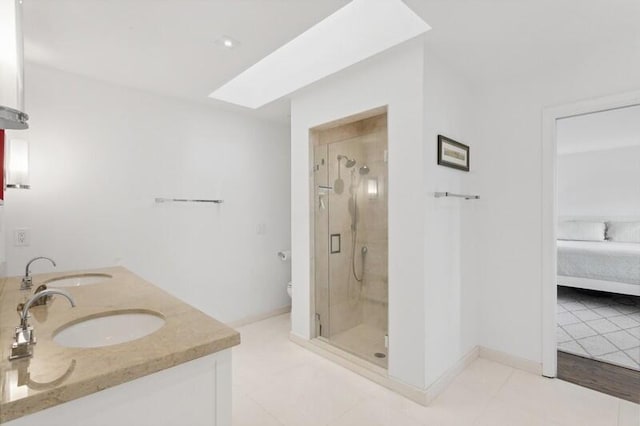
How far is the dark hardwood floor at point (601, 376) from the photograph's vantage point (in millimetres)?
2145

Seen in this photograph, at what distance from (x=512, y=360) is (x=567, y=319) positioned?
1546 mm

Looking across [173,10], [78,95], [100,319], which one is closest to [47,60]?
[78,95]

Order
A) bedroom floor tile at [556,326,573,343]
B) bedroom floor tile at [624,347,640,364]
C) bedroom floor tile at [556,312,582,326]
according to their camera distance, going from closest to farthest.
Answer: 1. bedroom floor tile at [624,347,640,364]
2. bedroom floor tile at [556,326,573,343]
3. bedroom floor tile at [556,312,582,326]

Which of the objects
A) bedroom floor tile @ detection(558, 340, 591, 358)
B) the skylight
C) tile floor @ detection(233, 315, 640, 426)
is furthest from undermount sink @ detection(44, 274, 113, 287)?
bedroom floor tile @ detection(558, 340, 591, 358)

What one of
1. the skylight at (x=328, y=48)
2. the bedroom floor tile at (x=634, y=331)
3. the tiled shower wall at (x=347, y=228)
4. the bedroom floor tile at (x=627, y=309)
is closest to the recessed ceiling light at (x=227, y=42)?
the skylight at (x=328, y=48)

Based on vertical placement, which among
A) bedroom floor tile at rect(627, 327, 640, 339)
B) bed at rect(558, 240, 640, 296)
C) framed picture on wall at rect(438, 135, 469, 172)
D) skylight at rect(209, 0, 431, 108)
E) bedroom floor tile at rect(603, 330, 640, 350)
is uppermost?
skylight at rect(209, 0, 431, 108)

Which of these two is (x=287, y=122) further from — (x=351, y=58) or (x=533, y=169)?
(x=533, y=169)

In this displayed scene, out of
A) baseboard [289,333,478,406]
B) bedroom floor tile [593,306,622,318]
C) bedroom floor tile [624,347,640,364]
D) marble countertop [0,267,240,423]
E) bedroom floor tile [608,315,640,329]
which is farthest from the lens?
bedroom floor tile [593,306,622,318]

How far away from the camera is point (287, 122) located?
3.81 meters

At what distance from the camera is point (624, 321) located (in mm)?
3365

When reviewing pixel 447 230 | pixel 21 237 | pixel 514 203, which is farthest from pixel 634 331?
pixel 21 237

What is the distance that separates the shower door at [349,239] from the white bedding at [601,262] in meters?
3.21

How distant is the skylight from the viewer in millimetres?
1903

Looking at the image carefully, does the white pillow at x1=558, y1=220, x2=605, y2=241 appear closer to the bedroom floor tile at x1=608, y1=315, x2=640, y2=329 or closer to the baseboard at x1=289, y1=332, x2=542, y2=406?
the bedroom floor tile at x1=608, y1=315, x2=640, y2=329
